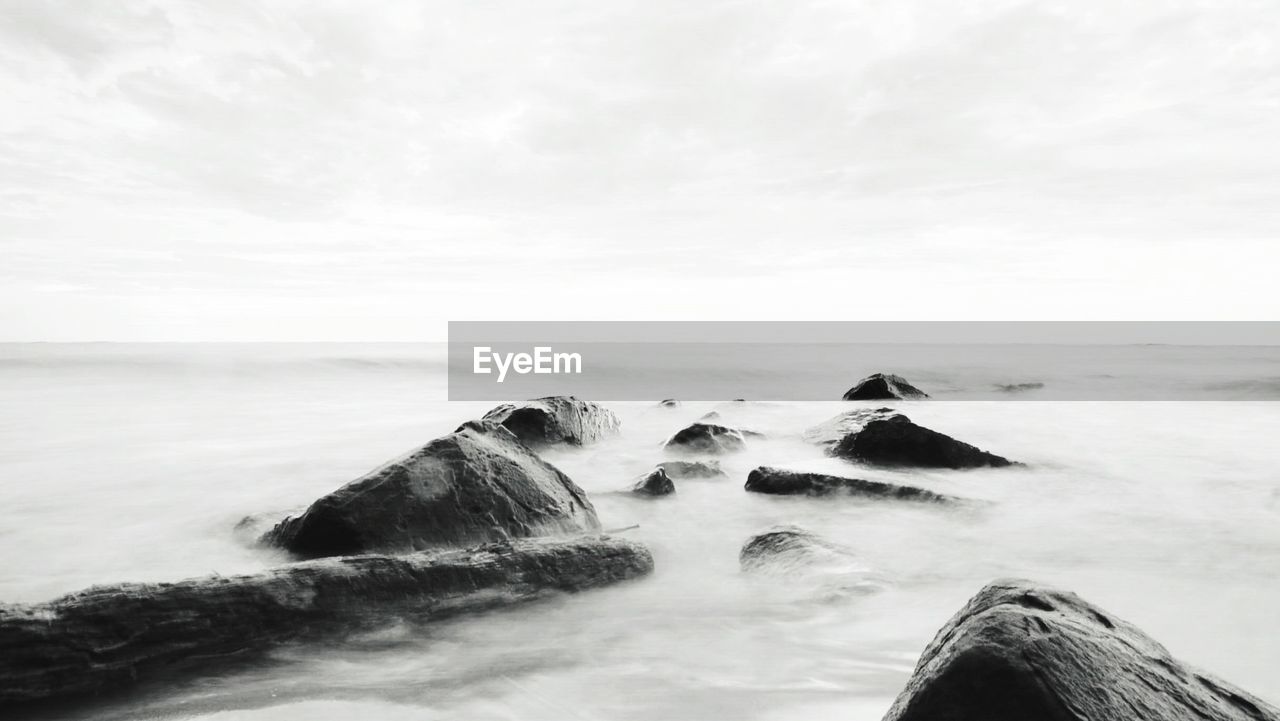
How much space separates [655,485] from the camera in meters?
4.49

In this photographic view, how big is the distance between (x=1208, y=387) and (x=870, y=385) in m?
8.94

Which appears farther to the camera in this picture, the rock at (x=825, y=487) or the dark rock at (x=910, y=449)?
the dark rock at (x=910, y=449)

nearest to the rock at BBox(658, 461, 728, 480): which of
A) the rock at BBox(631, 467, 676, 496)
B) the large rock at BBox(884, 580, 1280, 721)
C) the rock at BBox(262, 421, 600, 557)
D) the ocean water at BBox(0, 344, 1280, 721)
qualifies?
the ocean water at BBox(0, 344, 1280, 721)

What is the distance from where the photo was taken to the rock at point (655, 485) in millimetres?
4461

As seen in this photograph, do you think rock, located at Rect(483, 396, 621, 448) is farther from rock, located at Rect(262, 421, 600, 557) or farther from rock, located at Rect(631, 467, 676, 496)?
rock, located at Rect(262, 421, 600, 557)

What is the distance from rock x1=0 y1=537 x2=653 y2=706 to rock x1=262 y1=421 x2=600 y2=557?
13.3 inches

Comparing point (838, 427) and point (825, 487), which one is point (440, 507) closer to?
point (825, 487)

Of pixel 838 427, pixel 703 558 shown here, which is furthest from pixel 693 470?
pixel 838 427

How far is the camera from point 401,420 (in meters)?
9.20

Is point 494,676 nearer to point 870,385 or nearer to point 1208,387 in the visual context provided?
point 870,385

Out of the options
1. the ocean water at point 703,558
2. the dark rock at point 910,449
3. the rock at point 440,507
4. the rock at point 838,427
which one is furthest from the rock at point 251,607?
the rock at point 838,427

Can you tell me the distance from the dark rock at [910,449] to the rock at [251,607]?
9.02ft

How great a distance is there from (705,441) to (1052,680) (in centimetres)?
466

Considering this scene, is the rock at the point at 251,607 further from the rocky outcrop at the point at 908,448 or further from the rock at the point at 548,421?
the rock at the point at 548,421
